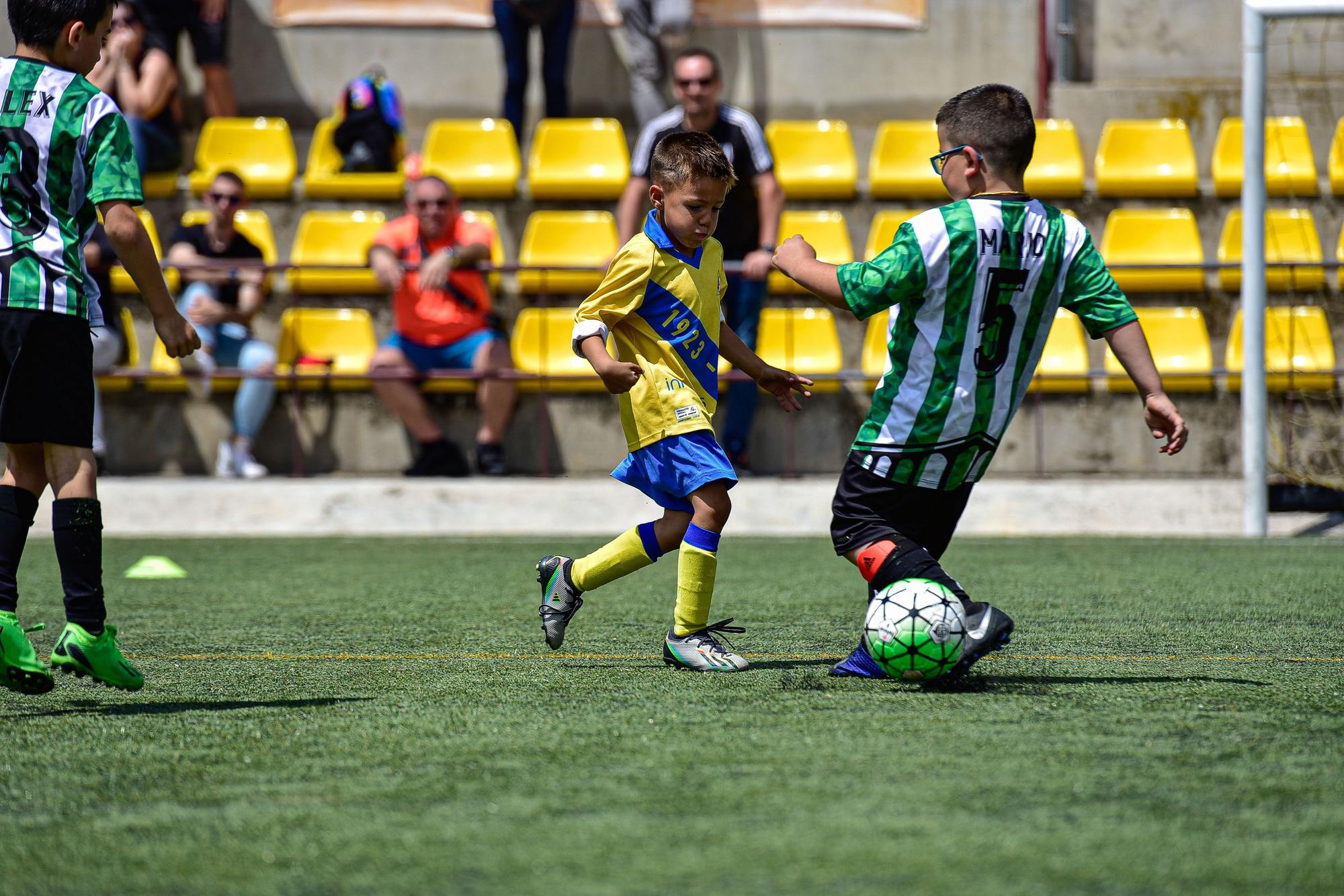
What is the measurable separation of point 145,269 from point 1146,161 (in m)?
7.98

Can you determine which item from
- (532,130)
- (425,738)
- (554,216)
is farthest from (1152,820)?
(532,130)

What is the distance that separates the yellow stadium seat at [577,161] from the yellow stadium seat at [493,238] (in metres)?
0.33

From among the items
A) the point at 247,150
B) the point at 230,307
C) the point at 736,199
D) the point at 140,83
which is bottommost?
the point at 230,307

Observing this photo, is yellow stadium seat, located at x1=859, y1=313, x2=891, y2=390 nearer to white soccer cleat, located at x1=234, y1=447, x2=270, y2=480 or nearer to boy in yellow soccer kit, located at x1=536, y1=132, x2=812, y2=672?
white soccer cleat, located at x1=234, y1=447, x2=270, y2=480

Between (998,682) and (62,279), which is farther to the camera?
(998,682)

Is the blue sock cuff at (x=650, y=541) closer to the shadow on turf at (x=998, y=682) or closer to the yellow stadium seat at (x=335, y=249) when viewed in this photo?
the shadow on turf at (x=998, y=682)

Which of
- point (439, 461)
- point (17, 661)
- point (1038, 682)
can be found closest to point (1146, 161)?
point (439, 461)

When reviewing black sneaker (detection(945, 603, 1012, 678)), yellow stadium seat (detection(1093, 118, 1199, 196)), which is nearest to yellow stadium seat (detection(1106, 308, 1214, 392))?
yellow stadium seat (detection(1093, 118, 1199, 196))

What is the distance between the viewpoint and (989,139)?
11.5ft

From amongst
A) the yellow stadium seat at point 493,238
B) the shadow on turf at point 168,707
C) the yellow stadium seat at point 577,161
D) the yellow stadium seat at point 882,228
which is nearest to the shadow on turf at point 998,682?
the shadow on turf at point 168,707

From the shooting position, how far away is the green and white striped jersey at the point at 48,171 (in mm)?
3273

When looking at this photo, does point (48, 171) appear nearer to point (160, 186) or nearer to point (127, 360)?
point (127, 360)

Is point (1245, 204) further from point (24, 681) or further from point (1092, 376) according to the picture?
point (24, 681)

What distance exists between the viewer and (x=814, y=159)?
10.2 metres
